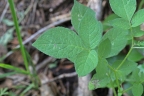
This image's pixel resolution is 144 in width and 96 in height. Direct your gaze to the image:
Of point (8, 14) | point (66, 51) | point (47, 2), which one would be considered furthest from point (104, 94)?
point (8, 14)

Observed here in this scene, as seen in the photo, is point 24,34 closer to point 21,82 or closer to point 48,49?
point 21,82

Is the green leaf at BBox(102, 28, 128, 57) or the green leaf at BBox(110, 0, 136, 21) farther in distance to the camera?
the green leaf at BBox(102, 28, 128, 57)

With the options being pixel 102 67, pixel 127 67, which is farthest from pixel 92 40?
pixel 127 67

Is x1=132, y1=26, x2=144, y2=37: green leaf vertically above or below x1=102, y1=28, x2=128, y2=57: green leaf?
above

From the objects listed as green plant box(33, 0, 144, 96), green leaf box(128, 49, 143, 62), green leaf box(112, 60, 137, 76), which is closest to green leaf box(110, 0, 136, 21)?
green plant box(33, 0, 144, 96)

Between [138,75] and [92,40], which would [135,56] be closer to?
[138,75]

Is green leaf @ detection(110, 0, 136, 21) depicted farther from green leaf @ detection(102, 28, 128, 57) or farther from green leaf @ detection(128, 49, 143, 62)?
green leaf @ detection(128, 49, 143, 62)

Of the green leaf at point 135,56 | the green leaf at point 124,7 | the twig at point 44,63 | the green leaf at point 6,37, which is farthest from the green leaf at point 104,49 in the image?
the green leaf at point 6,37
